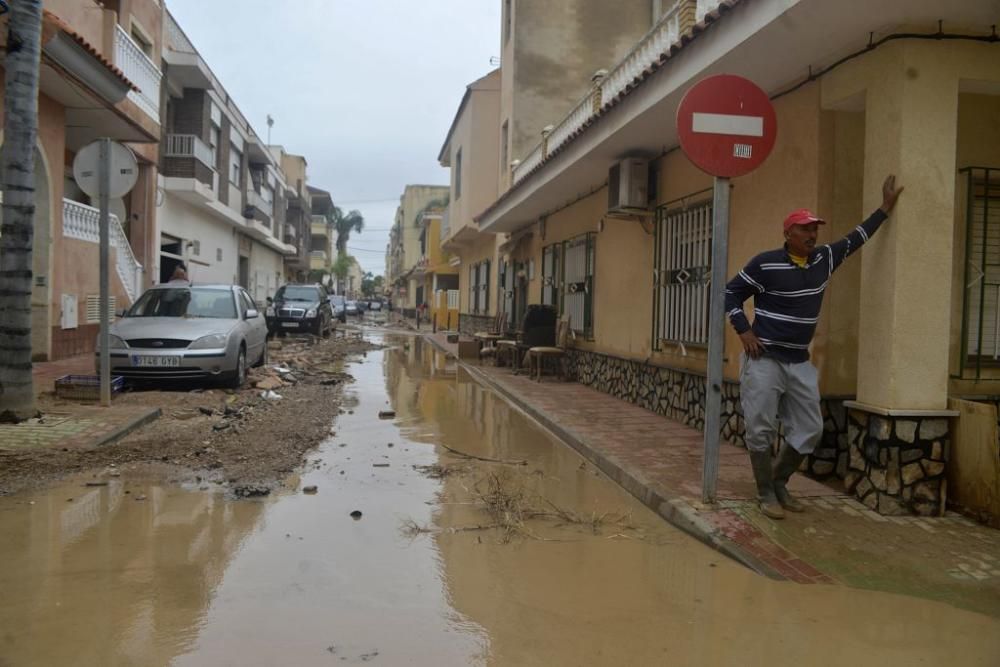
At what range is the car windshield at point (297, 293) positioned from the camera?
23141 millimetres

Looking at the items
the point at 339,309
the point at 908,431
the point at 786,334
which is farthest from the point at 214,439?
the point at 339,309

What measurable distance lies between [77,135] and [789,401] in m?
13.9

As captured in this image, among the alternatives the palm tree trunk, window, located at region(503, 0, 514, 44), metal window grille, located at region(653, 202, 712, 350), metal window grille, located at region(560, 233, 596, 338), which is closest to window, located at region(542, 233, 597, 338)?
metal window grille, located at region(560, 233, 596, 338)

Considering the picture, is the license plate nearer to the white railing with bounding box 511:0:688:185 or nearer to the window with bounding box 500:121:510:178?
the white railing with bounding box 511:0:688:185

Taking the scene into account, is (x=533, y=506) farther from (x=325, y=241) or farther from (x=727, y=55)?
(x=325, y=241)

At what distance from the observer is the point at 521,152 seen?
62.2ft

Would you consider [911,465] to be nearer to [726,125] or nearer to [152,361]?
[726,125]

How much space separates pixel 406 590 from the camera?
140 inches

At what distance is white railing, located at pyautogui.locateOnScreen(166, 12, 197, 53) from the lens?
20.6 meters

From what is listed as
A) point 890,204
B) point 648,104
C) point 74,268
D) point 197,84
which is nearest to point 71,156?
point 74,268

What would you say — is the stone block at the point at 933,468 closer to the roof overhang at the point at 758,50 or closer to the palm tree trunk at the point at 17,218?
the roof overhang at the point at 758,50

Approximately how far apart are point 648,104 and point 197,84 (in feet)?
60.0

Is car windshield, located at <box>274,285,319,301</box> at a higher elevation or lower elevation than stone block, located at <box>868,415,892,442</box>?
higher

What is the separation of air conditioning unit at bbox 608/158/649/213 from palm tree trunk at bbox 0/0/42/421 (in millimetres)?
6416
